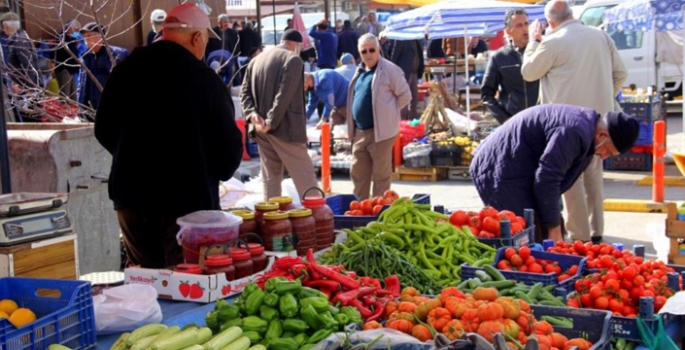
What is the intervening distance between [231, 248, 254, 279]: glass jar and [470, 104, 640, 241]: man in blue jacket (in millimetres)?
2444

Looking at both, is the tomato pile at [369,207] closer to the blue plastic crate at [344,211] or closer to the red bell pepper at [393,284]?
the blue plastic crate at [344,211]

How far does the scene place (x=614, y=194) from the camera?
11.3m

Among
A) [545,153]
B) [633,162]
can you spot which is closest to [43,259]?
[545,153]

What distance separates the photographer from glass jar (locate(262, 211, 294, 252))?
15.4 ft

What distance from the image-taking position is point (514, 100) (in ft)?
31.9

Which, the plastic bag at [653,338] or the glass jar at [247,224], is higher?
the glass jar at [247,224]

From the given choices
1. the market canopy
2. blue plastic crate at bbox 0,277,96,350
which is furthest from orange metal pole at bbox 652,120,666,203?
blue plastic crate at bbox 0,277,96,350

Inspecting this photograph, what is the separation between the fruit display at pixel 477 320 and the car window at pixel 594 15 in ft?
53.1

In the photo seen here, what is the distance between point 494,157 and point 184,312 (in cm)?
314

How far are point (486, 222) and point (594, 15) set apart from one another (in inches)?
585

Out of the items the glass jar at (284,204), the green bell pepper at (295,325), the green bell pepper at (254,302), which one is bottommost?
the green bell pepper at (295,325)

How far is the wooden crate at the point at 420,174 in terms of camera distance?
41.9 feet

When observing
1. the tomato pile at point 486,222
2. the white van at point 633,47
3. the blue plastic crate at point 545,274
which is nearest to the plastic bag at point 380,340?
the blue plastic crate at point 545,274

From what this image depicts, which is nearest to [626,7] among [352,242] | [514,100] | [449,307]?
[514,100]
